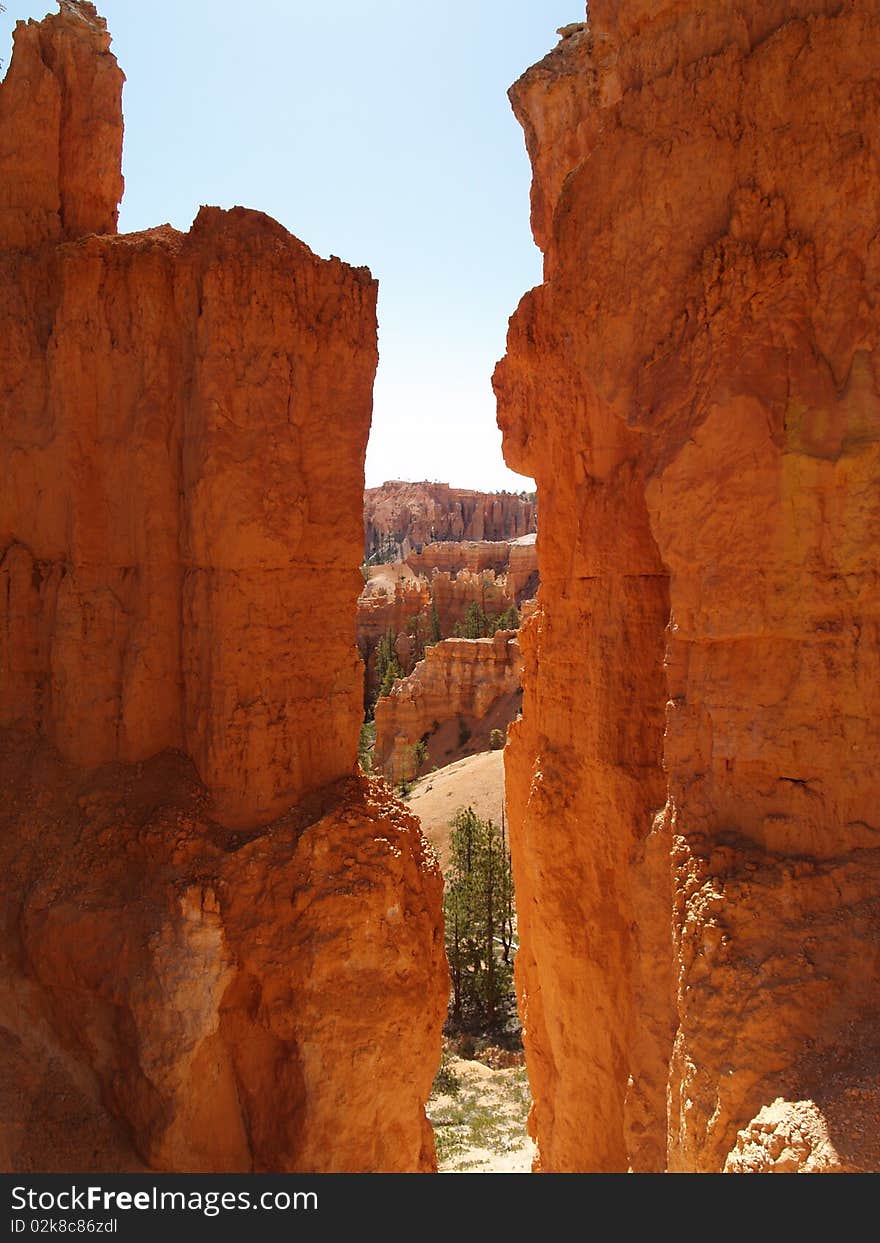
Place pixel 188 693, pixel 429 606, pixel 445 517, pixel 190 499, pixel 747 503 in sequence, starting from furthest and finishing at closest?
pixel 445 517
pixel 429 606
pixel 188 693
pixel 190 499
pixel 747 503

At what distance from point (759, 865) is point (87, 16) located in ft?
37.4

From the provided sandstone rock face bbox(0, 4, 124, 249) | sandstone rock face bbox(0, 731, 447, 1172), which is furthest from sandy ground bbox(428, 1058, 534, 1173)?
sandstone rock face bbox(0, 4, 124, 249)

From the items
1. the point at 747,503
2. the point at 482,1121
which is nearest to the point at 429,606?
the point at 482,1121

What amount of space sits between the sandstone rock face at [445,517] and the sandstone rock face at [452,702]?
7142 centimetres

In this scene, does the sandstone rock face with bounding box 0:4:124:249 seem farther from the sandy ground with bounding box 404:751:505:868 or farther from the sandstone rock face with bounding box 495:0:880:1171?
the sandy ground with bounding box 404:751:505:868

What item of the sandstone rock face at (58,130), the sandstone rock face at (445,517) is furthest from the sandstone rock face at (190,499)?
the sandstone rock face at (445,517)

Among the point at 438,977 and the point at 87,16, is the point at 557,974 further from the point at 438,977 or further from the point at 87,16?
the point at 87,16

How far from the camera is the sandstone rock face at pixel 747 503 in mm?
6305

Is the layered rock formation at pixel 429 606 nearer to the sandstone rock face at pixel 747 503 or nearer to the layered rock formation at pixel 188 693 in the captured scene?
the layered rock formation at pixel 188 693

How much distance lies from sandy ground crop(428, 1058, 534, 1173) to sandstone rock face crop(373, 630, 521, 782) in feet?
84.7

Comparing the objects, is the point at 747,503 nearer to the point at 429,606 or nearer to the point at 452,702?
the point at 452,702

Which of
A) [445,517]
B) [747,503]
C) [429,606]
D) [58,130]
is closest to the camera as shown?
[747,503]

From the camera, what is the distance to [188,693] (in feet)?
30.0

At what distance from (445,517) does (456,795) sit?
91901mm
